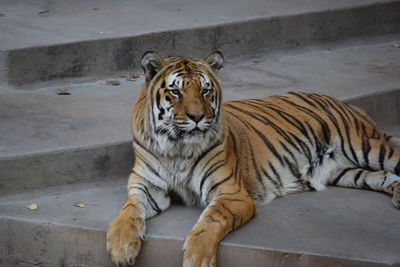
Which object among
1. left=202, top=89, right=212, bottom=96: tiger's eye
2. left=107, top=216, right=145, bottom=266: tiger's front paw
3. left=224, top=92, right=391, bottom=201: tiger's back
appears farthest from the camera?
left=224, top=92, right=391, bottom=201: tiger's back

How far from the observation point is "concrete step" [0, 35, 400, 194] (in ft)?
15.8

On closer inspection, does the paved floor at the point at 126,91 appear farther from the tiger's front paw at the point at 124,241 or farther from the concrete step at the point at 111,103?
the tiger's front paw at the point at 124,241

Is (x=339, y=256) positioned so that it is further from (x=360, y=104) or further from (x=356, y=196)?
(x=360, y=104)

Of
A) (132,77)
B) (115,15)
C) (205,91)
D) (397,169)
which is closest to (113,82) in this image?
(132,77)

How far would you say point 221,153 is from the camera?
14.4ft

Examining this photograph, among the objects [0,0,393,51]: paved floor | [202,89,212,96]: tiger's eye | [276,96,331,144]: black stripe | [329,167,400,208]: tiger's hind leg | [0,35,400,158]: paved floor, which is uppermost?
[202,89,212,96]: tiger's eye

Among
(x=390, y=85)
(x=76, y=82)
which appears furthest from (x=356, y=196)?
(x=76, y=82)

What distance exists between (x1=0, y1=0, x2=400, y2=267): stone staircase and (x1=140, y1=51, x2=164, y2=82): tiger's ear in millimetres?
734

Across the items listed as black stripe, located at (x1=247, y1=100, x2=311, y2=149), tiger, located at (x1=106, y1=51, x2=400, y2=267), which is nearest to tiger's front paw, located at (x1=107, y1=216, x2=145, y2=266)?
tiger, located at (x1=106, y1=51, x2=400, y2=267)

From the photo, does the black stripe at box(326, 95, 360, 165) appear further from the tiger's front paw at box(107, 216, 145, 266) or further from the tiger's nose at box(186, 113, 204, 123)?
the tiger's front paw at box(107, 216, 145, 266)

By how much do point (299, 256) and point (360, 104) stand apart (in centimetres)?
230

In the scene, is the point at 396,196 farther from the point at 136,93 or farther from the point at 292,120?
the point at 136,93

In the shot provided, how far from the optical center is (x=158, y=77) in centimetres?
431

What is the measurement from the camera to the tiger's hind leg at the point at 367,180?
4840 mm
